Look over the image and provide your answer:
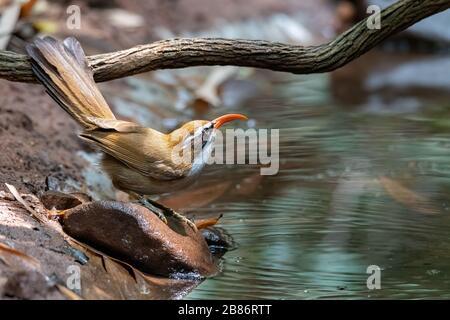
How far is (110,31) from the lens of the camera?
11922mm

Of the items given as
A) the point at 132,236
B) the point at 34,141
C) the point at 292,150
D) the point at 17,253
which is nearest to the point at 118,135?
the point at 132,236

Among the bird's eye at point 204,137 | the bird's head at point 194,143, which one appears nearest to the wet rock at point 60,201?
the bird's head at point 194,143

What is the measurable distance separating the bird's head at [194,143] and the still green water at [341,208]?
0.70 m

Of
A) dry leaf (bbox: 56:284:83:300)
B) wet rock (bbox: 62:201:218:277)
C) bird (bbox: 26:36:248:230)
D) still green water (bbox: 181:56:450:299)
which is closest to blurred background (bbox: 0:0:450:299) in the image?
still green water (bbox: 181:56:450:299)

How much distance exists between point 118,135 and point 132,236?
2.44 feet

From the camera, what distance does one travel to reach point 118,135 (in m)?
5.87

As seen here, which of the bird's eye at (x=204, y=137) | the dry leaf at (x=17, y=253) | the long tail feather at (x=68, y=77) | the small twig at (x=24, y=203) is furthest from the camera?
the bird's eye at (x=204, y=137)

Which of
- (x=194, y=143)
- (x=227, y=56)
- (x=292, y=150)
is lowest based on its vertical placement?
(x=292, y=150)

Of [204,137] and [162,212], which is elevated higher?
[204,137]

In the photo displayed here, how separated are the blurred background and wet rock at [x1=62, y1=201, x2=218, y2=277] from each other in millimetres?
251

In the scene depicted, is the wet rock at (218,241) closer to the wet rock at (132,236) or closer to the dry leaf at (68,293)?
the wet rock at (132,236)

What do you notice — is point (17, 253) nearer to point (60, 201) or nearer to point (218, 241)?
point (60, 201)

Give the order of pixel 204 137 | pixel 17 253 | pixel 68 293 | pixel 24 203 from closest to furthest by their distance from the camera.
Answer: pixel 68 293 → pixel 17 253 → pixel 24 203 → pixel 204 137

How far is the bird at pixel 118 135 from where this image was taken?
5840mm
